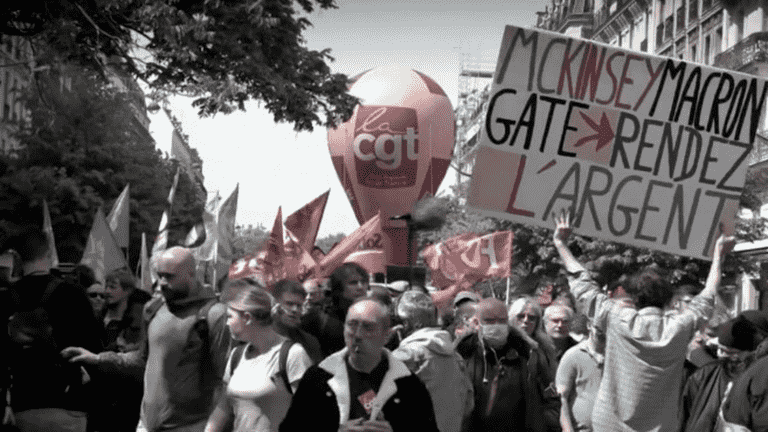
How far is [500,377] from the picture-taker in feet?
26.9

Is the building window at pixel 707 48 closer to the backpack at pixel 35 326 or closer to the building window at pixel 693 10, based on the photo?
the building window at pixel 693 10

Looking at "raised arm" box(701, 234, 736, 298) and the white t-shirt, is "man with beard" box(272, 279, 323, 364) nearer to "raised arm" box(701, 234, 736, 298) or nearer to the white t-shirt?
the white t-shirt

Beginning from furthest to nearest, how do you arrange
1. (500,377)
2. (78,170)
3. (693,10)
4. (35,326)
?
(693,10) < (78,170) < (500,377) < (35,326)

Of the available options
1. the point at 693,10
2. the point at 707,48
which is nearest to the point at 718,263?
the point at 707,48

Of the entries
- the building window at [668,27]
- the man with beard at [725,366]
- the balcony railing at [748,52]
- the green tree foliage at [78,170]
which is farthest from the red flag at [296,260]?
the building window at [668,27]

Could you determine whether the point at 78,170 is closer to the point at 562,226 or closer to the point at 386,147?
the point at 386,147

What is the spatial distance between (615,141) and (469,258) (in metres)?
10.5

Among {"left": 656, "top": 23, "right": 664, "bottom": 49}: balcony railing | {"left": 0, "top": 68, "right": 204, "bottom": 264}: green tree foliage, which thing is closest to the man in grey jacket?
{"left": 0, "top": 68, "right": 204, "bottom": 264}: green tree foliage

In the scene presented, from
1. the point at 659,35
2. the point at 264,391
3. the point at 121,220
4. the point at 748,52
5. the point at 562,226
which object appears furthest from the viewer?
the point at 659,35

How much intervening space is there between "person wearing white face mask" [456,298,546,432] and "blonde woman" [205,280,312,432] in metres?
2.03

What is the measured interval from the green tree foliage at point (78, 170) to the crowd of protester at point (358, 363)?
26325 mm

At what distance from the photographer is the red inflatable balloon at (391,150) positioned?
26.0 metres

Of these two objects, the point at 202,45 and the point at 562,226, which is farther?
the point at 202,45

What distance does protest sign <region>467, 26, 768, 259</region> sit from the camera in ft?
26.0
